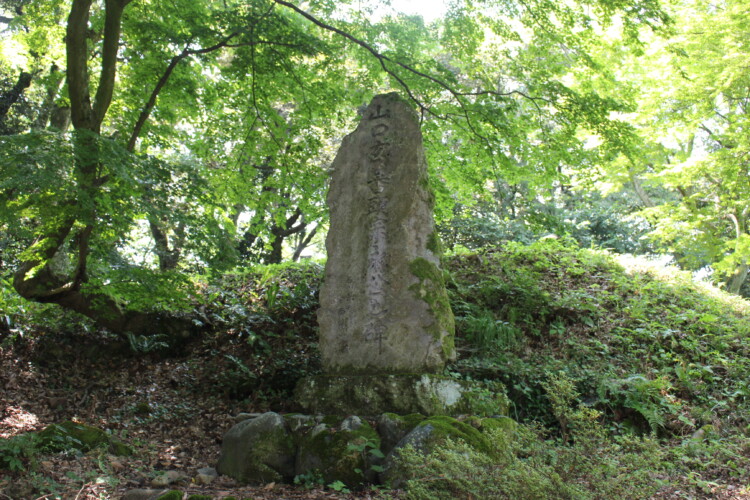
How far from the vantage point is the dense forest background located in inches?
190

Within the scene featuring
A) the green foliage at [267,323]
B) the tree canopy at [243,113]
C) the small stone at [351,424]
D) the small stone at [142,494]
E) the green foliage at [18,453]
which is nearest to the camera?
the small stone at [142,494]

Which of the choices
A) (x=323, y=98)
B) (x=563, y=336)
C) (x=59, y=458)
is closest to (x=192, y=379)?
(x=59, y=458)

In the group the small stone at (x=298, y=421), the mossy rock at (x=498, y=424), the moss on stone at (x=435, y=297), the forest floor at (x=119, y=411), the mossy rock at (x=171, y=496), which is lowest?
the forest floor at (x=119, y=411)

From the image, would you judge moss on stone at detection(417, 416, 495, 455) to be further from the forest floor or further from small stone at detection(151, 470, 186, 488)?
small stone at detection(151, 470, 186, 488)

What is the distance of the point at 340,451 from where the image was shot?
390 centimetres

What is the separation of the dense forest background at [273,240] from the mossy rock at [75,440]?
17 cm

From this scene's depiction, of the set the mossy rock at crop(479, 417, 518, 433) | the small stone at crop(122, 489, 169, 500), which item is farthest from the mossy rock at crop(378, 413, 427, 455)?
the small stone at crop(122, 489, 169, 500)

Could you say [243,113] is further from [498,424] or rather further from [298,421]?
[498,424]

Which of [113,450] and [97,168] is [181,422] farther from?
[97,168]

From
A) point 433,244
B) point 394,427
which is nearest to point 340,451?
point 394,427

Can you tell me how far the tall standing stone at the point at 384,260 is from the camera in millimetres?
4898

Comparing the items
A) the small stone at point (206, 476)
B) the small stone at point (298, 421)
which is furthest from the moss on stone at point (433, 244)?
the small stone at point (206, 476)

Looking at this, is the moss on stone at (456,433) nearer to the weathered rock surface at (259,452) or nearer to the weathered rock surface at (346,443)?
the weathered rock surface at (346,443)

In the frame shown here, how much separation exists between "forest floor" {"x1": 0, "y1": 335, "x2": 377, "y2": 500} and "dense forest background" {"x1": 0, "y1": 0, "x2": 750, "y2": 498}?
4 centimetres
